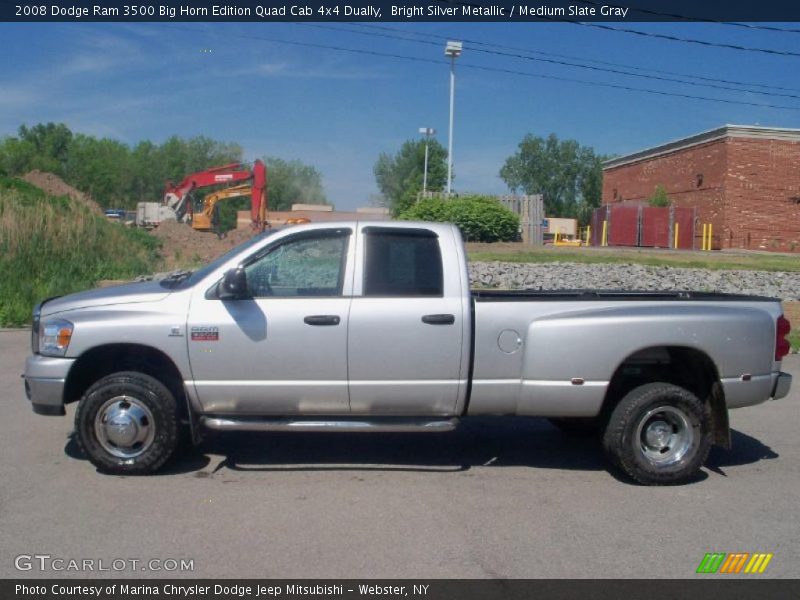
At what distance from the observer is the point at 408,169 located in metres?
65.9

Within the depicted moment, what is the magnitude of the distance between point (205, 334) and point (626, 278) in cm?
1593

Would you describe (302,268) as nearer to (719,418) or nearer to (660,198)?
(719,418)

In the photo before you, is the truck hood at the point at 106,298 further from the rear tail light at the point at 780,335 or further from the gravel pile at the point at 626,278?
the gravel pile at the point at 626,278

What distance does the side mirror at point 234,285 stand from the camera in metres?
6.16

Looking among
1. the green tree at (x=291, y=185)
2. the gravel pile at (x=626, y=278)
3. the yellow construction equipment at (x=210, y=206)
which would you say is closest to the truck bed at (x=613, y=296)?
the gravel pile at (x=626, y=278)

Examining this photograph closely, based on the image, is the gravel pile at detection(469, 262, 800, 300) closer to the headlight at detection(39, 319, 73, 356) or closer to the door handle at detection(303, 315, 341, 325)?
the door handle at detection(303, 315, 341, 325)

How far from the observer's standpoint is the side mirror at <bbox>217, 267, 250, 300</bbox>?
616 cm

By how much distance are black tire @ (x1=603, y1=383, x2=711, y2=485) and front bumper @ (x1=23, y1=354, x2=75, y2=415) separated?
422 centimetres

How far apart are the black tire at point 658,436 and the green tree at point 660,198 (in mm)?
42130

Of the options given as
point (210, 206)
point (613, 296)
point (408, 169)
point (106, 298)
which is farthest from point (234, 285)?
point (408, 169)

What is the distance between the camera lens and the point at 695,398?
6.50 metres

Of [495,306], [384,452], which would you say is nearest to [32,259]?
[384,452]
